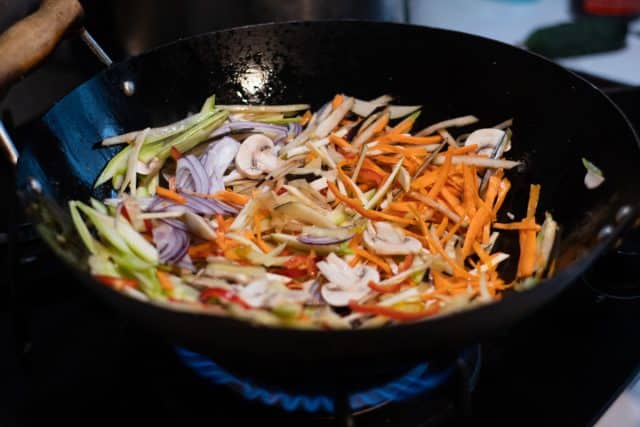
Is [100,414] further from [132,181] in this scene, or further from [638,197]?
[638,197]

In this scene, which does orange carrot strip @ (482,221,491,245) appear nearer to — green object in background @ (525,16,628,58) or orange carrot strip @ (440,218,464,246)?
orange carrot strip @ (440,218,464,246)

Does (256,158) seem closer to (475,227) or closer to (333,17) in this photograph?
(475,227)

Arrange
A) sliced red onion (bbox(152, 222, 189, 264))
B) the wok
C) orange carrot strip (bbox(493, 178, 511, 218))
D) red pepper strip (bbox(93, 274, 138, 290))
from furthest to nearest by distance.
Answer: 1. orange carrot strip (bbox(493, 178, 511, 218))
2. sliced red onion (bbox(152, 222, 189, 264))
3. red pepper strip (bbox(93, 274, 138, 290))
4. the wok

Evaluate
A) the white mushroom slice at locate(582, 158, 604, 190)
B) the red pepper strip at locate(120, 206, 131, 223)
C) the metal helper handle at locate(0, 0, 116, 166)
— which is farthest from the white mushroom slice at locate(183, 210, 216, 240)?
the white mushroom slice at locate(582, 158, 604, 190)

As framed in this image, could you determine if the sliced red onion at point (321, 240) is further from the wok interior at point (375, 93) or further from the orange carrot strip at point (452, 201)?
the wok interior at point (375, 93)

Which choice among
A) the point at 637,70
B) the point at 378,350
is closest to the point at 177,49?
the point at 378,350

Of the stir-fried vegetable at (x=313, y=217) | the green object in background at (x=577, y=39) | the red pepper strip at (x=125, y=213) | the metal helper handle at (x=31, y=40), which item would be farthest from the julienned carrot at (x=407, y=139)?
the green object in background at (x=577, y=39)

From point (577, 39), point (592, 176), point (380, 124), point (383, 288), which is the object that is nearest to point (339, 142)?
point (380, 124)
